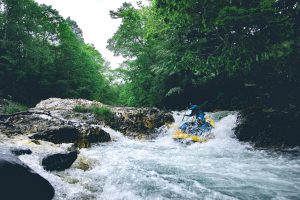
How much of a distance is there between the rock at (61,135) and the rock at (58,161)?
12.1 feet

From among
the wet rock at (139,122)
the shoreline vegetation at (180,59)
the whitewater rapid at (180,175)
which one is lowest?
the whitewater rapid at (180,175)

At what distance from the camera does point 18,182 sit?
3.79 m

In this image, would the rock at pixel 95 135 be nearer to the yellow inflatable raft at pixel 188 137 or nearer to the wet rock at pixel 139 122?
the wet rock at pixel 139 122

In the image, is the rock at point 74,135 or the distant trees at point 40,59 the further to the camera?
the distant trees at point 40,59

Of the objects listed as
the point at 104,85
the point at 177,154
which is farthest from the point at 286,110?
the point at 104,85

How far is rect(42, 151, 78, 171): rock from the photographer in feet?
18.6

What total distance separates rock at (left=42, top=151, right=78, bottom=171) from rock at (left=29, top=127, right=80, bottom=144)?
3.70 metres

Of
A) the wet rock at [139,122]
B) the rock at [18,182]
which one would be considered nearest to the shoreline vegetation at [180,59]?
the wet rock at [139,122]

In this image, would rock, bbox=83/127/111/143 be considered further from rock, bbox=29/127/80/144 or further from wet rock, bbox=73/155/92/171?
wet rock, bbox=73/155/92/171

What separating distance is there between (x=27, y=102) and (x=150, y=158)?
1968cm

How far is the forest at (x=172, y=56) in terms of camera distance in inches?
346

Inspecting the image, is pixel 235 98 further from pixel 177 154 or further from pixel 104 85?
pixel 104 85

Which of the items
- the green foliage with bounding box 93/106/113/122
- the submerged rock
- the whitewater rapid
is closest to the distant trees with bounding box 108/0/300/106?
the submerged rock

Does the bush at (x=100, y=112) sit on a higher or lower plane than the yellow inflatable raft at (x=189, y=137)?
higher
